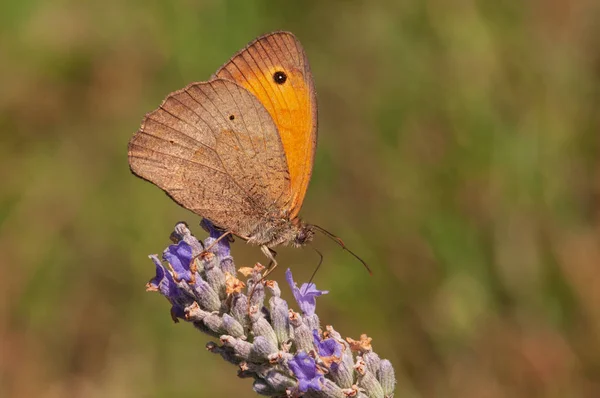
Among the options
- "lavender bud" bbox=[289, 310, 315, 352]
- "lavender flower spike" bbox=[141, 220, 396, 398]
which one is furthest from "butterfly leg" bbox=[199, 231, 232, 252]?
"lavender bud" bbox=[289, 310, 315, 352]

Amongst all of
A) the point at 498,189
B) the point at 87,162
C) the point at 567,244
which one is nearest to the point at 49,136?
the point at 87,162

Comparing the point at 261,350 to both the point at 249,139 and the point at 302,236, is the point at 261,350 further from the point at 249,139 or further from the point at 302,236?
the point at 249,139

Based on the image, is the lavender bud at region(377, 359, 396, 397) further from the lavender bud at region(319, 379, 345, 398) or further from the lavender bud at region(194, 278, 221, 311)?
the lavender bud at region(194, 278, 221, 311)

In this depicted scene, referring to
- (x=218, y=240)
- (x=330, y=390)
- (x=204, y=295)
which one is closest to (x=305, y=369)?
(x=330, y=390)

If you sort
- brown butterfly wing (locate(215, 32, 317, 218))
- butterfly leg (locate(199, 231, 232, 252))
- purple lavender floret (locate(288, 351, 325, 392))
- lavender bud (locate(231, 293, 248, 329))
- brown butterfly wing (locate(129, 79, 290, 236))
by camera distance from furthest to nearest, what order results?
brown butterfly wing (locate(215, 32, 317, 218)), brown butterfly wing (locate(129, 79, 290, 236)), butterfly leg (locate(199, 231, 232, 252)), lavender bud (locate(231, 293, 248, 329)), purple lavender floret (locate(288, 351, 325, 392))

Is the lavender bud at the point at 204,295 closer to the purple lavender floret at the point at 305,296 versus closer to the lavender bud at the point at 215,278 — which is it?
the lavender bud at the point at 215,278

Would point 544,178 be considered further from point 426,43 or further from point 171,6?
point 171,6

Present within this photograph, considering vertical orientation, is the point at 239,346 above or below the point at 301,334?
below
